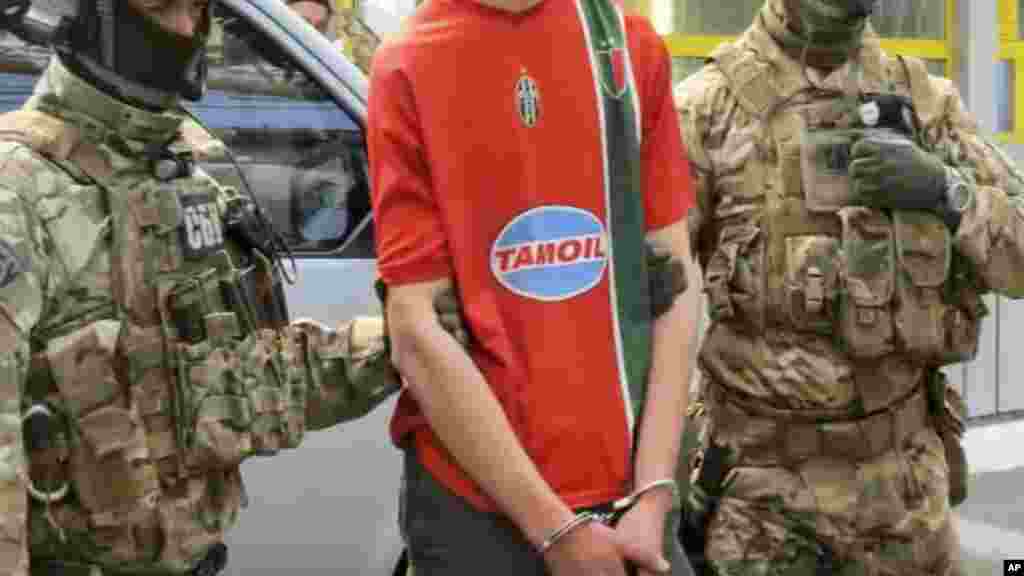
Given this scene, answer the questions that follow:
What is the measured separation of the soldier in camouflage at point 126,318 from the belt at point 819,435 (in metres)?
1.12

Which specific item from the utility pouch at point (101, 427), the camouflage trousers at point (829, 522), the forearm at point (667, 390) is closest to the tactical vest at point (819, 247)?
the camouflage trousers at point (829, 522)

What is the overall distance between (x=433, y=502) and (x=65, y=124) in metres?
0.70

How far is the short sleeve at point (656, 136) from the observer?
221cm

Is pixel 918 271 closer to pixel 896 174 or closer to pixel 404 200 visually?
pixel 896 174

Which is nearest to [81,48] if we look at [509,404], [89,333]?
[89,333]

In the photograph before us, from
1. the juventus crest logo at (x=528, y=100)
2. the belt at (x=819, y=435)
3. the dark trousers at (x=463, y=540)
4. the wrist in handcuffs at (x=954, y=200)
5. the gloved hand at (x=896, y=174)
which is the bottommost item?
the belt at (x=819, y=435)

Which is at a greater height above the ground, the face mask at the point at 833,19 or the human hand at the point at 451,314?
the face mask at the point at 833,19

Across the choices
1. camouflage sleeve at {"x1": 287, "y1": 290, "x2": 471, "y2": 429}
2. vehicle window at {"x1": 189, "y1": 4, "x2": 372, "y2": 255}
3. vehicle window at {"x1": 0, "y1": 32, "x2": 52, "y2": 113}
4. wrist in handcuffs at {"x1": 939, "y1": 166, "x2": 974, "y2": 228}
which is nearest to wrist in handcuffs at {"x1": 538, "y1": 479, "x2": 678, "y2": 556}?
camouflage sleeve at {"x1": 287, "y1": 290, "x2": 471, "y2": 429}

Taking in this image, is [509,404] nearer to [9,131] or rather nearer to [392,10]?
[9,131]

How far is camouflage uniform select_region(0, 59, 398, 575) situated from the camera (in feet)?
6.40

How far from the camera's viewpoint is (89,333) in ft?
6.47

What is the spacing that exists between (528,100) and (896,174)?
1020 mm

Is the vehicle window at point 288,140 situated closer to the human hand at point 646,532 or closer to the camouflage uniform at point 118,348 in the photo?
the camouflage uniform at point 118,348

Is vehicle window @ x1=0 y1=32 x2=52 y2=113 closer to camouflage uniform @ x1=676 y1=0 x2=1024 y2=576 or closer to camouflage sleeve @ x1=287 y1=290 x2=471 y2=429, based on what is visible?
camouflage sleeve @ x1=287 y1=290 x2=471 y2=429
